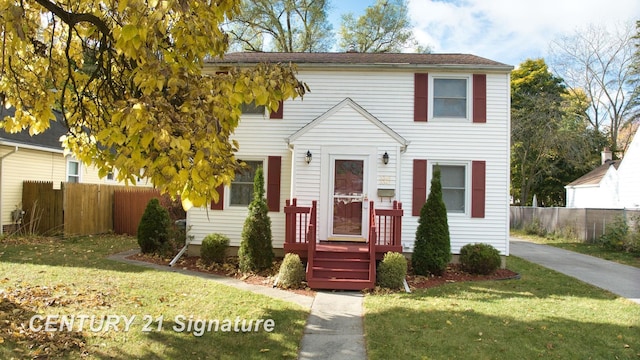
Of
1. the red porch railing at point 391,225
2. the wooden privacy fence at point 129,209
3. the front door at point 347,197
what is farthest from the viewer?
the wooden privacy fence at point 129,209

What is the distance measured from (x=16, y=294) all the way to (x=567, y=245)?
691 inches

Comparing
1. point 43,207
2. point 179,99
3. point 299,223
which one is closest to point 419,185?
point 299,223

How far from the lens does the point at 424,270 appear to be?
909cm

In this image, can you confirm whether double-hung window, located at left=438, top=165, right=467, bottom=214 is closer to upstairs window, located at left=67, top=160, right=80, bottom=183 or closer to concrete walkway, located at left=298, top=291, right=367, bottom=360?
concrete walkway, located at left=298, top=291, right=367, bottom=360

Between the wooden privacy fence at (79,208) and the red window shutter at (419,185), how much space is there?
8652mm

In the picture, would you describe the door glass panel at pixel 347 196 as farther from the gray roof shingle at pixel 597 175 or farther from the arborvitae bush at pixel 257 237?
the gray roof shingle at pixel 597 175

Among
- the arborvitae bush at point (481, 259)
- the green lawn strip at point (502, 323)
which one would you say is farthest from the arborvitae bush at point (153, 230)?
the arborvitae bush at point (481, 259)

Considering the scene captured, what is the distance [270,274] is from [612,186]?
19.4 metres

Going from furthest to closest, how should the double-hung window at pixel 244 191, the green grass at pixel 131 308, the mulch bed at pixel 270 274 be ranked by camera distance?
the double-hung window at pixel 244 191
the mulch bed at pixel 270 274
the green grass at pixel 131 308

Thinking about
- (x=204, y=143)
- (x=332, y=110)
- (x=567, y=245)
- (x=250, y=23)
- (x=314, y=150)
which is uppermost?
(x=250, y=23)

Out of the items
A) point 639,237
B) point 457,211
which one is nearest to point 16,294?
point 457,211

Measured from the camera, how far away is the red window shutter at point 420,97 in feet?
34.8

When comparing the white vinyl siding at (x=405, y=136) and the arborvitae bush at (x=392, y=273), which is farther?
the white vinyl siding at (x=405, y=136)

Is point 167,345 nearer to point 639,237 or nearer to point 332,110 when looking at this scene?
point 332,110
